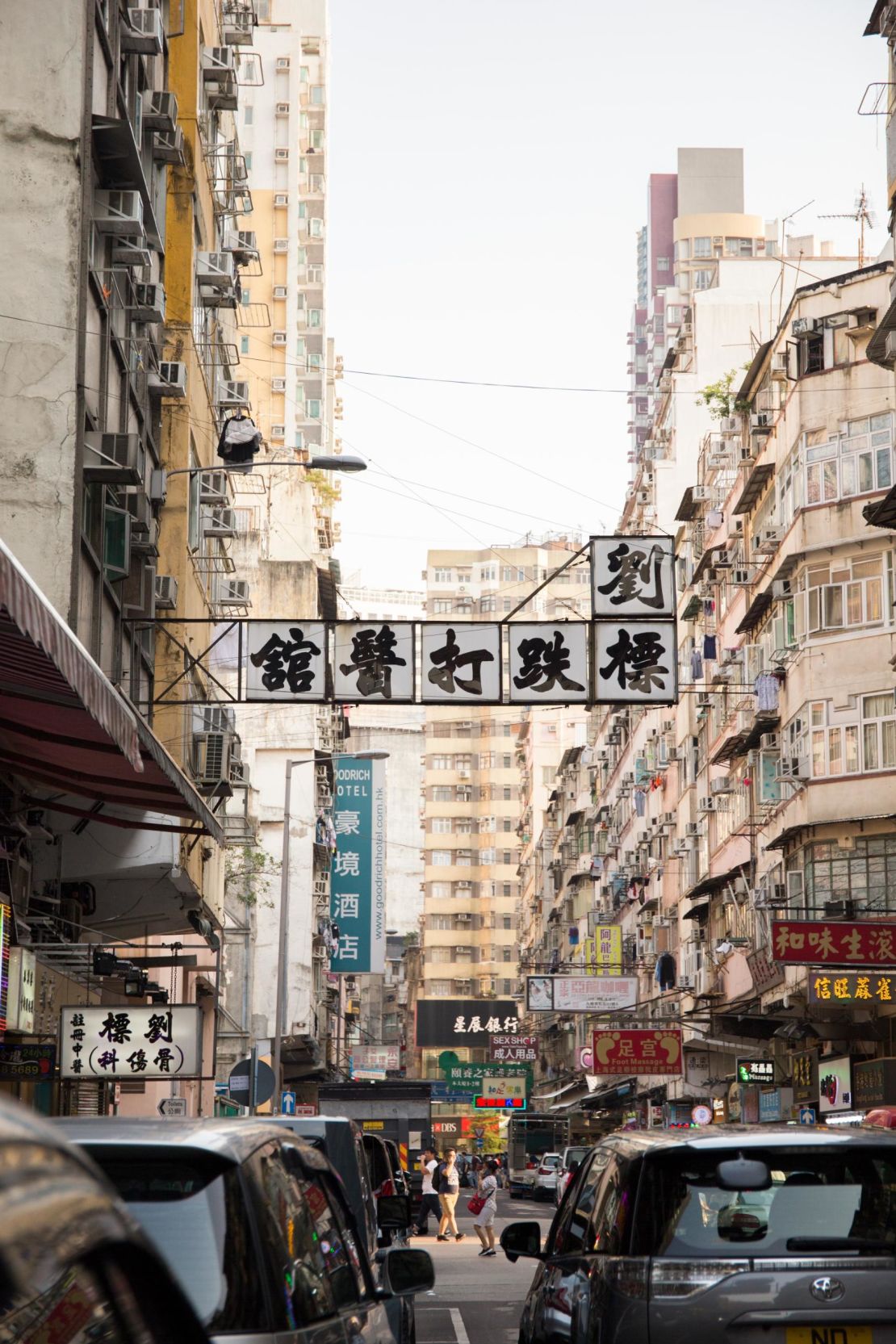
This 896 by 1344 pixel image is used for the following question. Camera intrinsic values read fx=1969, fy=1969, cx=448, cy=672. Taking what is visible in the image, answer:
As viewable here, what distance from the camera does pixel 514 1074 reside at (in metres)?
81.0

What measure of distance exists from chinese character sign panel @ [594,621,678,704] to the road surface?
222 inches

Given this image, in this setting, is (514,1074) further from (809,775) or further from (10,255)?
(10,255)

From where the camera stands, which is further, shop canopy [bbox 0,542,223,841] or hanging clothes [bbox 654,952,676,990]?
hanging clothes [bbox 654,952,676,990]

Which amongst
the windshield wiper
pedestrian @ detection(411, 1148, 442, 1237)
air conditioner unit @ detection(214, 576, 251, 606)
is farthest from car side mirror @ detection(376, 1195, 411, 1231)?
air conditioner unit @ detection(214, 576, 251, 606)

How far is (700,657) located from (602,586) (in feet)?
97.7

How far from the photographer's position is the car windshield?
244 inches

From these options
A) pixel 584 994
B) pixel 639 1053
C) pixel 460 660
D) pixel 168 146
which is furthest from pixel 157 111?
pixel 584 994

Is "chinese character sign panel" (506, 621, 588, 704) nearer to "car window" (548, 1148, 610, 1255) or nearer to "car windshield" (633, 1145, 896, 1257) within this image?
"car window" (548, 1148, 610, 1255)

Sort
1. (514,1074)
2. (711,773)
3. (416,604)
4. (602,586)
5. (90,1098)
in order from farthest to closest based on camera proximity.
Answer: (416,604)
(514,1074)
(711,773)
(90,1098)
(602,586)

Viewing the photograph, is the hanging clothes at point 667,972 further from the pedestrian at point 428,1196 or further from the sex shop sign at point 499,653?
the sex shop sign at point 499,653

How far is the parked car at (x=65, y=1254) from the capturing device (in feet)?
6.07

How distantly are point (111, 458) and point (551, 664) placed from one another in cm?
499

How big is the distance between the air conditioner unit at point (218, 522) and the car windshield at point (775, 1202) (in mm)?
24449

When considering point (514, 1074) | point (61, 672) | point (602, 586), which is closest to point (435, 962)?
point (514, 1074)
